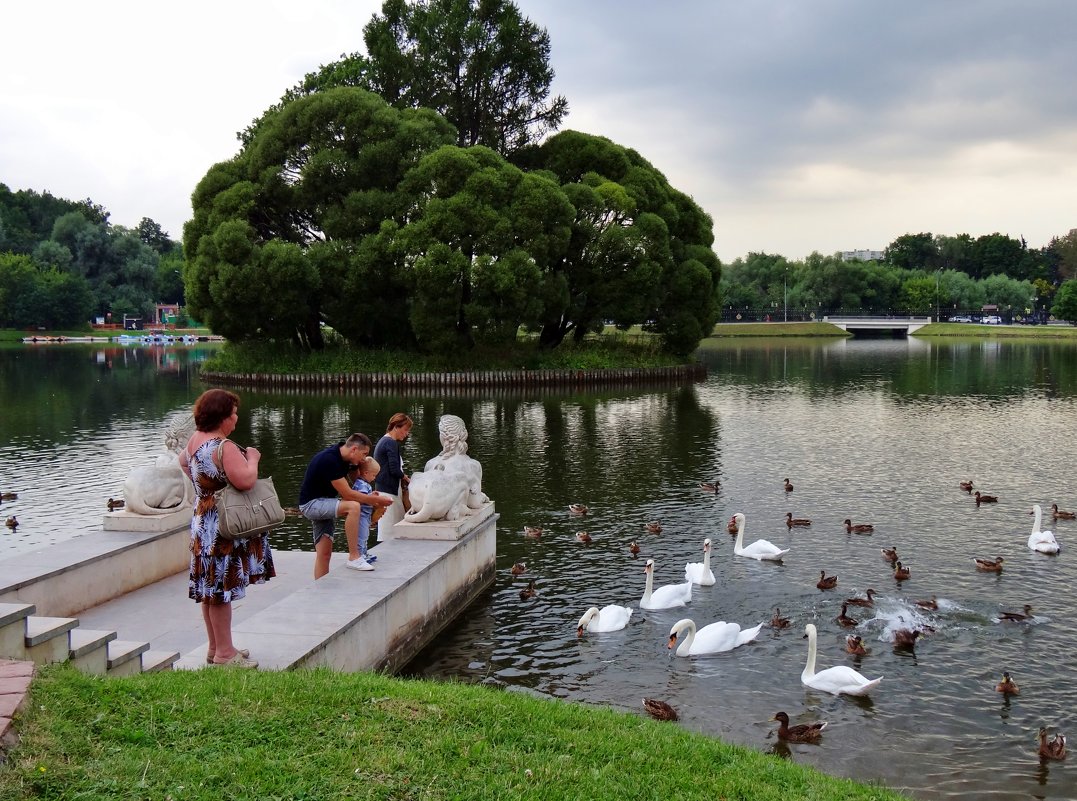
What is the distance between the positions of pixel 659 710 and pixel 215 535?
4.77 m

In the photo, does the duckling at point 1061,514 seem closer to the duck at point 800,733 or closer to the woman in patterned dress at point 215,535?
the duck at point 800,733

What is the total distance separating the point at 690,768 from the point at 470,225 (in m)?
37.6

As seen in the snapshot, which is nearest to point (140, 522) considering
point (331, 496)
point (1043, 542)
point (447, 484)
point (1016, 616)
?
point (331, 496)

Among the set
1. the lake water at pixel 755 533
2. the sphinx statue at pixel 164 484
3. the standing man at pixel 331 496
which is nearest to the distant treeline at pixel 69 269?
the lake water at pixel 755 533

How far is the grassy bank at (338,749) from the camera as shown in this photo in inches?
201

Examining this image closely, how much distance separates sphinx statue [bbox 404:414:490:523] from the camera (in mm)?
11906

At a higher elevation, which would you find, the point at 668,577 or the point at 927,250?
the point at 927,250

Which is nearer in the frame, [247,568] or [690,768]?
[690,768]

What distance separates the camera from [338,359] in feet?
153

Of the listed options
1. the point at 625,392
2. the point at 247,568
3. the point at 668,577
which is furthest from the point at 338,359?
the point at 247,568

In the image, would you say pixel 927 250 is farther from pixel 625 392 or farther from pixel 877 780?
pixel 877 780

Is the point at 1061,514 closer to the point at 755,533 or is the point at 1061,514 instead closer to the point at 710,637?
the point at 755,533

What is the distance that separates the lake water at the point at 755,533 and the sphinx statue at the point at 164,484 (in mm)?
3520

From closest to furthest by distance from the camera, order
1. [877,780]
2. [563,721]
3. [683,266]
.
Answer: [563,721], [877,780], [683,266]
